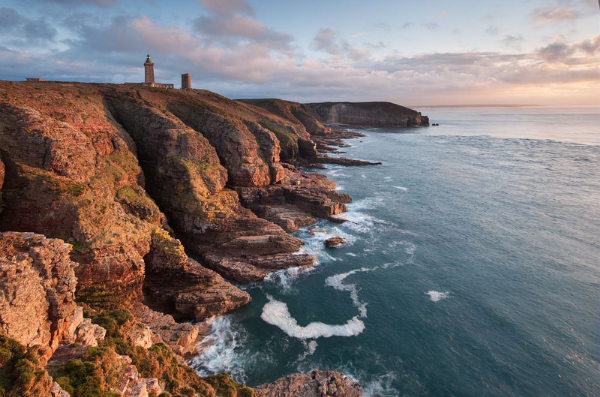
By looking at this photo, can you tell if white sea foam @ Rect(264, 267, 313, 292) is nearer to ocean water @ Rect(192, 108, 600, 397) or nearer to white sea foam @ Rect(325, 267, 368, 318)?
ocean water @ Rect(192, 108, 600, 397)

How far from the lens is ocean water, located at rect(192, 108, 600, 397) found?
30.8 m

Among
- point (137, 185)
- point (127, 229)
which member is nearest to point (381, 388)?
point (127, 229)

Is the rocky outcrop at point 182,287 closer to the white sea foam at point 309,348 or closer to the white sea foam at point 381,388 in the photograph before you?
the white sea foam at point 309,348

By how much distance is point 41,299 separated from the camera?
62.1 ft

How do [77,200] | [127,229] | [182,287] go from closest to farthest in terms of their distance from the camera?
[77,200], [127,229], [182,287]

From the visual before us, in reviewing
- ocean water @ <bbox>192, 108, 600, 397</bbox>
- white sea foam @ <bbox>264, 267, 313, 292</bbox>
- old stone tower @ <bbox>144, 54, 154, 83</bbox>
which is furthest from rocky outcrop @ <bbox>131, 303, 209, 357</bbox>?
old stone tower @ <bbox>144, 54, 154, 83</bbox>

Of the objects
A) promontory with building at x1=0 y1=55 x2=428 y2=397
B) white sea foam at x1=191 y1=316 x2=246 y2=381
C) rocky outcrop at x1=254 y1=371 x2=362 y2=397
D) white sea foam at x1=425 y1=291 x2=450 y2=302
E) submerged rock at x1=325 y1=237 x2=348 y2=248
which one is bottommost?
white sea foam at x1=191 y1=316 x2=246 y2=381

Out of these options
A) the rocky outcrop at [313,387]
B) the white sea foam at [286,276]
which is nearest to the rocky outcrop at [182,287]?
the white sea foam at [286,276]

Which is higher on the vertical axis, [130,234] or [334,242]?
[130,234]

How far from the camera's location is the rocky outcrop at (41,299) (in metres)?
17.3

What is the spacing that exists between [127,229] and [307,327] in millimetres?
22514

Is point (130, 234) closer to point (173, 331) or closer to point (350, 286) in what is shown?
point (173, 331)

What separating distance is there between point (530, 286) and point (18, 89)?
3020 inches

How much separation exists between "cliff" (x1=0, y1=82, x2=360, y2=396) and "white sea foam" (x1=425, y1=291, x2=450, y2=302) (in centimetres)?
1655
